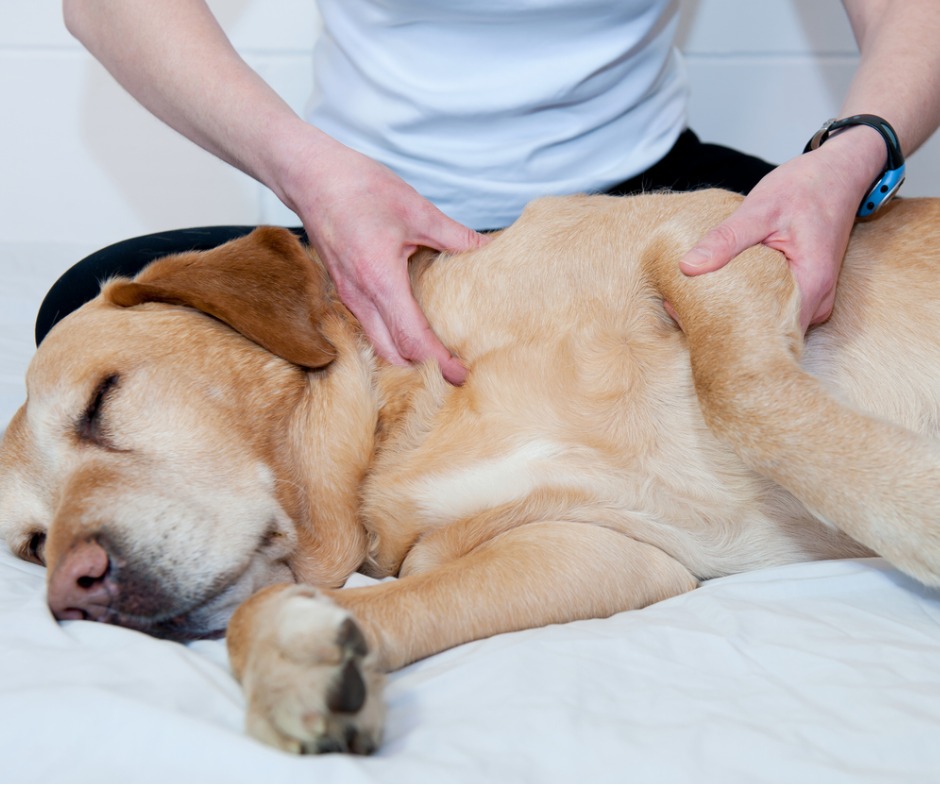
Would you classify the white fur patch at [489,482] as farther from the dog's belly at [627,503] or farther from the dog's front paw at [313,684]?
the dog's front paw at [313,684]

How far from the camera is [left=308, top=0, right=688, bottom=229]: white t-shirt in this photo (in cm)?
242

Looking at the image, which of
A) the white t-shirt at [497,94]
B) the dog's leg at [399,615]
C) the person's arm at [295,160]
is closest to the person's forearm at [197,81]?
the person's arm at [295,160]

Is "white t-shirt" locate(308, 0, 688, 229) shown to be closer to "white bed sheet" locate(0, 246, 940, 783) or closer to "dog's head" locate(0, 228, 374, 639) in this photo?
"dog's head" locate(0, 228, 374, 639)

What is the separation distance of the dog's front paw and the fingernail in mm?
926

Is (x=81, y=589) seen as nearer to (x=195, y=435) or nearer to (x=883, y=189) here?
(x=195, y=435)

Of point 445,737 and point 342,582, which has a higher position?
point 445,737

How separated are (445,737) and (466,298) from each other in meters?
1.00

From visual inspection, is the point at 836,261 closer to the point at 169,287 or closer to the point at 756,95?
the point at 169,287

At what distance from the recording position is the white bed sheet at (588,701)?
3.30 ft

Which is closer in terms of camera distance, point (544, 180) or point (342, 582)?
point (342, 582)

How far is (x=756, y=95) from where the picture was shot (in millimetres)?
3736

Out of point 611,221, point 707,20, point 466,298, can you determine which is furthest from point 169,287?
point 707,20

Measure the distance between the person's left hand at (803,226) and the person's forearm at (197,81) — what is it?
0.95m

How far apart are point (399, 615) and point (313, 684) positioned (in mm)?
308
